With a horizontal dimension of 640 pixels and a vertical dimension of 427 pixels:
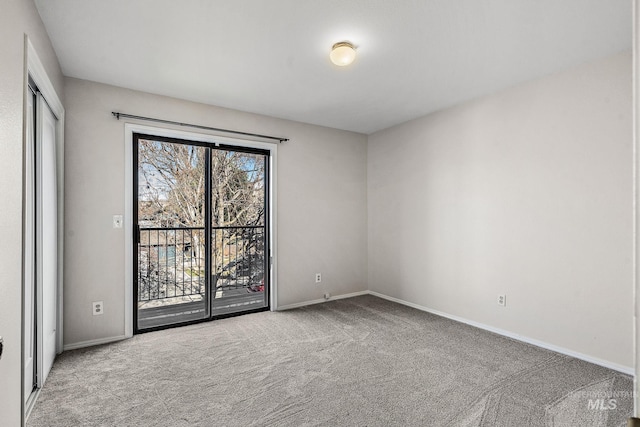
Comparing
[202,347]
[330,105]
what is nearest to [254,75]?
[330,105]

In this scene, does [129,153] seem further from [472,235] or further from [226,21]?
[472,235]

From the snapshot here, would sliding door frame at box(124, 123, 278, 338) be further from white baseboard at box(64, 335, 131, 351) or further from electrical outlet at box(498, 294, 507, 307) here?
electrical outlet at box(498, 294, 507, 307)

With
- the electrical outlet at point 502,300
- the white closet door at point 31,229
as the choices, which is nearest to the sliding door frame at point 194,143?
the white closet door at point 31,229

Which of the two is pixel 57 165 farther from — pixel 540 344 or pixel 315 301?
pixel 540 344

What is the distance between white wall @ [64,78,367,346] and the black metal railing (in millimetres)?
280

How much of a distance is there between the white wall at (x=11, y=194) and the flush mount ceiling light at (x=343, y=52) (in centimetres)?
190

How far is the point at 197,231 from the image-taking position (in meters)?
3.85

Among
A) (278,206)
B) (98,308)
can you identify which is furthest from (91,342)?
(278,206)

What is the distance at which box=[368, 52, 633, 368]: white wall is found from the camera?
2.64m

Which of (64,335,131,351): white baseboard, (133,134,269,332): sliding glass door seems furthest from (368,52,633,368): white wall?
(64,335,131,351): white baseboard

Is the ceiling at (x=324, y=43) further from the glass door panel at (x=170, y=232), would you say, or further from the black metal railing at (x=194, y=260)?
the black metal railing at (x=194, y=260)

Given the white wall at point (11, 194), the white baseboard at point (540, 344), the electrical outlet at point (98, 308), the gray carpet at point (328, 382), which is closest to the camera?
the white wall at point (11, 194)

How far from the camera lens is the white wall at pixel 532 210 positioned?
8.65 ft

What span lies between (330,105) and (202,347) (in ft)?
9.76
